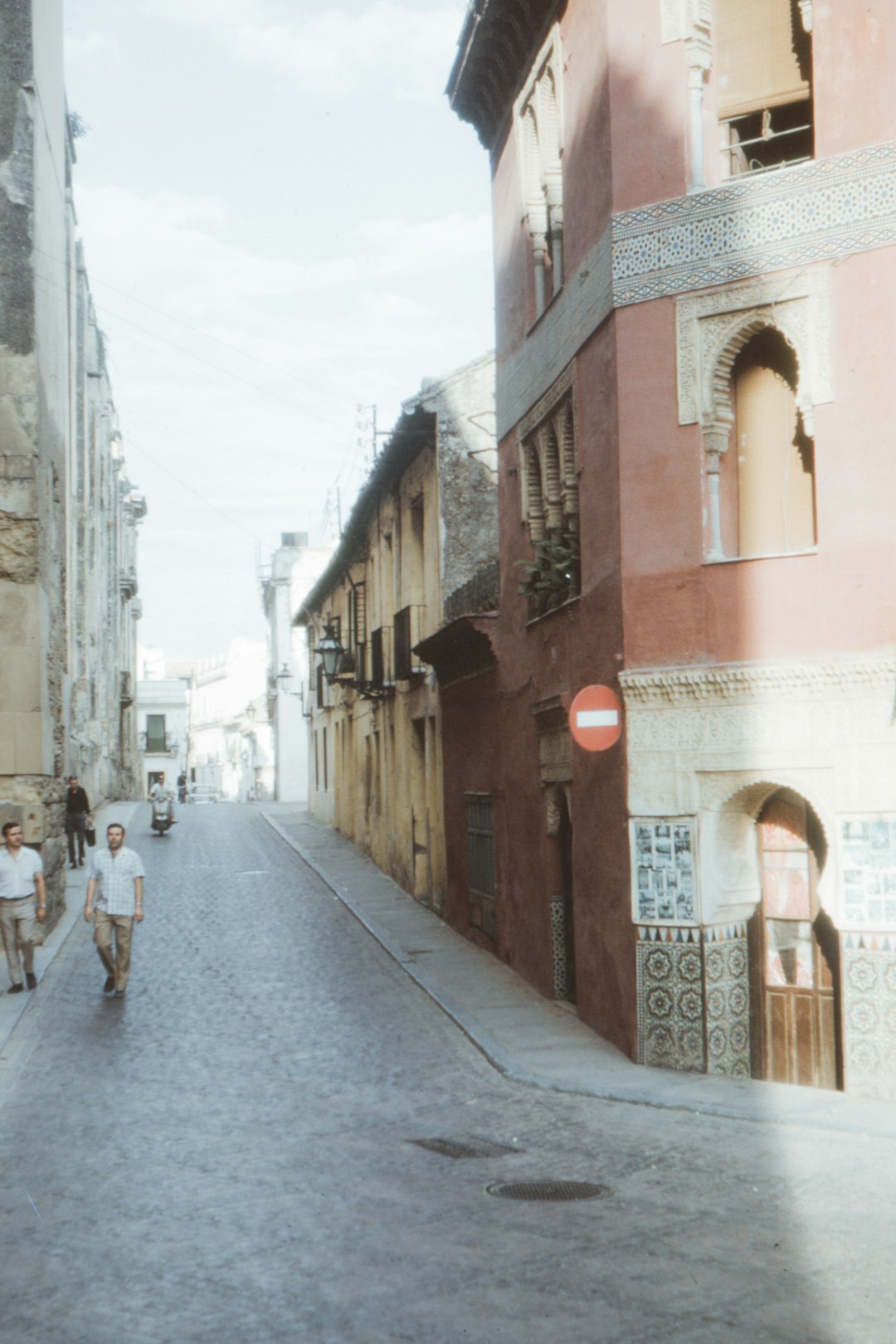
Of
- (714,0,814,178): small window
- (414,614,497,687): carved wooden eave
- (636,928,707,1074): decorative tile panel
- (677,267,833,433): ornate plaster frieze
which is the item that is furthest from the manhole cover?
(414,614,497,687): carved wooden eave

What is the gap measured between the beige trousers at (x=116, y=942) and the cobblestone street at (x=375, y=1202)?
0.61m

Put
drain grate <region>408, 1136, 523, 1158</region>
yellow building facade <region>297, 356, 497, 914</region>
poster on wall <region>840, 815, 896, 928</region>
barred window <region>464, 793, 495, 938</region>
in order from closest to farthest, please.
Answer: drain grate <region>408, 1136, 523, 1158</region>
poster on wall <region>840, 815, 896, 928</region>
barred window <region>464, 793, 495, 938</region>
yellow building facade <region>297, 356, 497, 914</region>

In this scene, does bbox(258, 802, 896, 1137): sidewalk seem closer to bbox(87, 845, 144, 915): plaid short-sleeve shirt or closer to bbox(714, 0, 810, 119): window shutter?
bbox(87, 845, 144, 915): plaid short-sleeve shirt

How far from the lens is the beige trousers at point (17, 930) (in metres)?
14.9

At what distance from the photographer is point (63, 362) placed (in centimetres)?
2400

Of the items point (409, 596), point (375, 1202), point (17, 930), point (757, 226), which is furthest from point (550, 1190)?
point (409, 596)

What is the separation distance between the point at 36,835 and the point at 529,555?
21.1 ft

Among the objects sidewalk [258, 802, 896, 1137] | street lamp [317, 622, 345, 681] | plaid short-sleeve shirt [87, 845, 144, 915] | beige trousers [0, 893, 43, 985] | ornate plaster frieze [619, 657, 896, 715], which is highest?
street lamp [317, 622, 345, 681]

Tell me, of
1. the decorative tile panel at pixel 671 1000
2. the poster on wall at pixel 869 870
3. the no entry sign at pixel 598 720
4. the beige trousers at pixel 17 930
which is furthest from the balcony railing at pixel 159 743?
the poster on wall at pixel 869 870

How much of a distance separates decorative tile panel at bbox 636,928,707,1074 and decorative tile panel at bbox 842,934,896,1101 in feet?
3.97

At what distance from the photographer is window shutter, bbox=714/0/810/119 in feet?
40.9

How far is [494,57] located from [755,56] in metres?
4.82

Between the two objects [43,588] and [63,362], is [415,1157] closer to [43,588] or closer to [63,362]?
[43,588]

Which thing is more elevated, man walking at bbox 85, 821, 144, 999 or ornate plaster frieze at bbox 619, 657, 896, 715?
ornate plaster frieze at bbox 619, 657, 896, 715
